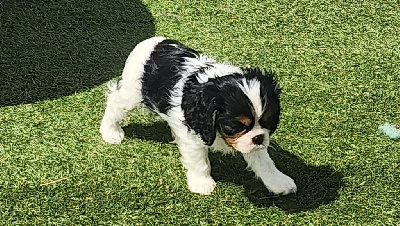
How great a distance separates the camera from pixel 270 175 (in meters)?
4.48

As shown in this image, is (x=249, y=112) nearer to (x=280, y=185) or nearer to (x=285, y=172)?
(x=280, y=185)

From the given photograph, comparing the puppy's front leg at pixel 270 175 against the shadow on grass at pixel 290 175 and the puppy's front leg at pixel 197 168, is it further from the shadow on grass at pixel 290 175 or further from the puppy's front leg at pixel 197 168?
the puppy's front leg at pixel 197 168

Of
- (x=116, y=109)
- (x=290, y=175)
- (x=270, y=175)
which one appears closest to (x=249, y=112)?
(x=270, y=175)

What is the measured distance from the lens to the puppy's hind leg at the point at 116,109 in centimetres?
474

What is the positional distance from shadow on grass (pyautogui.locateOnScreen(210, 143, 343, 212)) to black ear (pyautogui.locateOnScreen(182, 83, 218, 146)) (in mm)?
645

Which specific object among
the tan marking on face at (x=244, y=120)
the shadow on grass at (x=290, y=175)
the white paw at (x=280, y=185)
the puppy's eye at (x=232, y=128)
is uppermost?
the tan marking on face at (x=244, y=120)

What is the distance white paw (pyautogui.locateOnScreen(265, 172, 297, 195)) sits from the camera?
4.46 m

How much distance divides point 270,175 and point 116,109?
4.19ft

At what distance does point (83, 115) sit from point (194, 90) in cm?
138

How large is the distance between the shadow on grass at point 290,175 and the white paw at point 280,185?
0.18 ft

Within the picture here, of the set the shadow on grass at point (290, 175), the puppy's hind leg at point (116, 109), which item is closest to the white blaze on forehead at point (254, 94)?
the shadow on grass at point (290, 175)

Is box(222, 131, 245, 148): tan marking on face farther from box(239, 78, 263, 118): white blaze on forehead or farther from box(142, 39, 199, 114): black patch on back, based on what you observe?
box(142, 39, 199, 114): black patch on back

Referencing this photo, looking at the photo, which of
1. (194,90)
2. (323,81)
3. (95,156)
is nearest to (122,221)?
(95,156)

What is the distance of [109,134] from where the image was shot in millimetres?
4926
